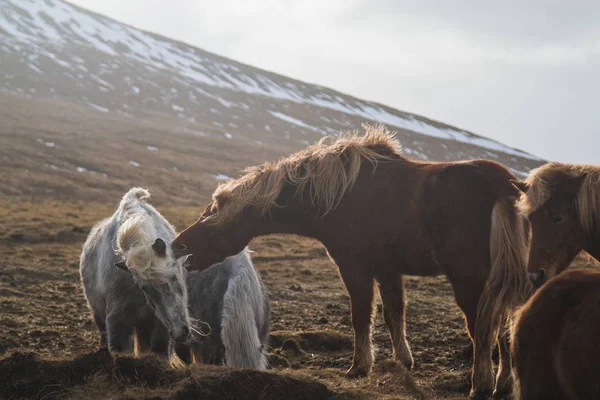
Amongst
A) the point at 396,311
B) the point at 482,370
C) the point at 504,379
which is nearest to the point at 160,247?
the point at 396,311

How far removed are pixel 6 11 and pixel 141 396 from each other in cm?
10932

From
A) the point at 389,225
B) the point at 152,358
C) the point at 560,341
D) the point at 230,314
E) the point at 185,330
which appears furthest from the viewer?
the point at 230,314

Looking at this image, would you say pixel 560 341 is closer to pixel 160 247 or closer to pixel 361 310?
pixel 361 310

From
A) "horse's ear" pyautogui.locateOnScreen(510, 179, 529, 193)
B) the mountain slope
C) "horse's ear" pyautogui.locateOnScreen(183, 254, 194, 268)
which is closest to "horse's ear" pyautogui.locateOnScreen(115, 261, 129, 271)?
"horse's ear" pyautogui.locateOnScreen(183, 254, 194, 268)

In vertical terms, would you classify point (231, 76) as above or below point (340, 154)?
above

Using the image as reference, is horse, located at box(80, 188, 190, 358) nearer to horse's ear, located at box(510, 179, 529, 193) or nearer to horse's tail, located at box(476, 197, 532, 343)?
horse's tail, located at box(476, 197, 532, 343)

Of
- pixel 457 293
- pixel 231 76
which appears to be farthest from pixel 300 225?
pixel 231 76

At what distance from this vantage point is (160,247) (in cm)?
632

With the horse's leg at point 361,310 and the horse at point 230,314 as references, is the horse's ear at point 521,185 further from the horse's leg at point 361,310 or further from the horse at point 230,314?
the horse at point 230,314

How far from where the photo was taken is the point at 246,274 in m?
7.43

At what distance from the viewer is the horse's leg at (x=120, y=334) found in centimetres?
663

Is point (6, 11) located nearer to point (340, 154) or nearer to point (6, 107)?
point (6, 107)

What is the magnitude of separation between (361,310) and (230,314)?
1.45 metres

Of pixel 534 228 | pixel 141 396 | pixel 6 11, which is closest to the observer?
pixel 141 396
